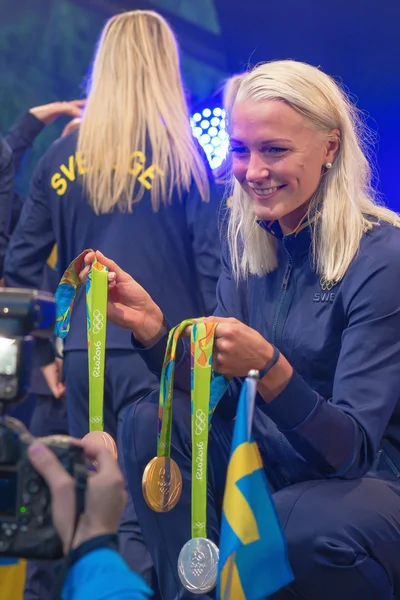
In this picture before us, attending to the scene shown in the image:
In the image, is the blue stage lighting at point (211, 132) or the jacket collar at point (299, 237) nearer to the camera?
the jacket collar at point (299, 237)

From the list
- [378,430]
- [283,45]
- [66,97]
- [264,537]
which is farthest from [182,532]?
[66,97]

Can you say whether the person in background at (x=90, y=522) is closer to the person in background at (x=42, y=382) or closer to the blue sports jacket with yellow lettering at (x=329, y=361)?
the blue sports jacket with yellow lettering at (x=329, y=361)

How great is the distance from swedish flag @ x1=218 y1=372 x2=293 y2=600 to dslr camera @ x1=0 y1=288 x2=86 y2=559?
11.4 inches

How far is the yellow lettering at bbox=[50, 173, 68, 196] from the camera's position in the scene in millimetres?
2596

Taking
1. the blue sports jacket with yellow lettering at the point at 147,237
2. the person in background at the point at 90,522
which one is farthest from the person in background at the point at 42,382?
the person in background at the point at 90,522

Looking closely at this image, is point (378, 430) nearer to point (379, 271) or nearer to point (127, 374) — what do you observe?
point (379, 271)

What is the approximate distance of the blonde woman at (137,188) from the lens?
2.52m

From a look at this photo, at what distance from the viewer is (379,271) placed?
1.70 m

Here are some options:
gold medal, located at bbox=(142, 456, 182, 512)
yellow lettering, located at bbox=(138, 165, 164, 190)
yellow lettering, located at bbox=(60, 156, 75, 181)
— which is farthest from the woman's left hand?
yellow lettering, located at bbox=(60, 156, 75, 181)

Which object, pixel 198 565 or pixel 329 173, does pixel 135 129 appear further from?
pixel 198 565

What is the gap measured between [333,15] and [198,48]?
0.59 meters

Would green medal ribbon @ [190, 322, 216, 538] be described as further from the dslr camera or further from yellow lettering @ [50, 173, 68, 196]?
yellow lettering @ [50, 173, 68, 196]

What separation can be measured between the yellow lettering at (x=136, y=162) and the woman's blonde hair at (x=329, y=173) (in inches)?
25.3

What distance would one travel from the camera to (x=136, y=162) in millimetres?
2541
